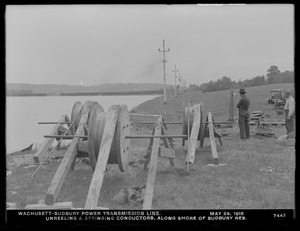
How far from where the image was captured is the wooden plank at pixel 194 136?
607 centimetres

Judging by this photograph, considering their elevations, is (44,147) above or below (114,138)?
below

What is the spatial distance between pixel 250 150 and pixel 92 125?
525 centimetres

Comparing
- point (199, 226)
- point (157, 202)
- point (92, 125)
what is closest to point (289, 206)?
point (199, 226)

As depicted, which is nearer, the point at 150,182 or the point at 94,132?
the point at 150,182

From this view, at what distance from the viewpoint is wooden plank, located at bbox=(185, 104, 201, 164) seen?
19.9ft

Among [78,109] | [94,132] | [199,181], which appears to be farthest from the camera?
[78,109]

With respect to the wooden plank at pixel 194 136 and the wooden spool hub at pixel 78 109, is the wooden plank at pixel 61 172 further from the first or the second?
the wooden plank at pixel 194 136

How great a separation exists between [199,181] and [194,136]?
1469mm

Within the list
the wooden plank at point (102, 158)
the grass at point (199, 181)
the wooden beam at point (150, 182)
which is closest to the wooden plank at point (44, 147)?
the grass at point (199, 181)

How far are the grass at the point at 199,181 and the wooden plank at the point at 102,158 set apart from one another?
75 cm

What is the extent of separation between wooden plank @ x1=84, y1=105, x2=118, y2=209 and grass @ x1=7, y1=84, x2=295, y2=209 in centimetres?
75

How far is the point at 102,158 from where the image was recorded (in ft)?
14.1
